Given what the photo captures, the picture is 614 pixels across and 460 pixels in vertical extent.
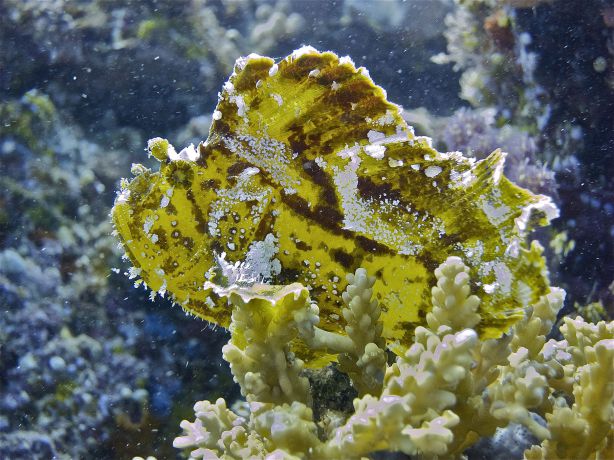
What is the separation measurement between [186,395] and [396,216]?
9.29 ft

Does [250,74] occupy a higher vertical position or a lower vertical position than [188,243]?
higher

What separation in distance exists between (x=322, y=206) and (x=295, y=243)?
27cm

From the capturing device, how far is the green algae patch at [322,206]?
2.56 meters

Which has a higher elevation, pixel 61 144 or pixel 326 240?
pixel 61 144

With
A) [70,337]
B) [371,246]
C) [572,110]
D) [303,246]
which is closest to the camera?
[371,246]

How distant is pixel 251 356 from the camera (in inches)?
95.5

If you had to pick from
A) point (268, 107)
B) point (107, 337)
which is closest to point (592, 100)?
point (268, 107)

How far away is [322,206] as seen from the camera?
9.36 feet

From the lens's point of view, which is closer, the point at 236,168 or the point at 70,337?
the point at 236,168

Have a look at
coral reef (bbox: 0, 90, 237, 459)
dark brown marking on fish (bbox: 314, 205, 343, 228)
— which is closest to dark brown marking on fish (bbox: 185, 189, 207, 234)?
dark brown marking on fish (bbox: 314, 205, 343, 228)

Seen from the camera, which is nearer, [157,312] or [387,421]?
[387,421]

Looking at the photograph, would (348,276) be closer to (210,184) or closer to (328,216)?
(328,216)

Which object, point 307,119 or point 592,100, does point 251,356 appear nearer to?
point 307,119

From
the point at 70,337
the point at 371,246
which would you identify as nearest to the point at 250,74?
the point at 371,246
